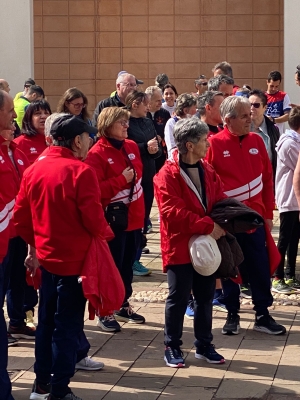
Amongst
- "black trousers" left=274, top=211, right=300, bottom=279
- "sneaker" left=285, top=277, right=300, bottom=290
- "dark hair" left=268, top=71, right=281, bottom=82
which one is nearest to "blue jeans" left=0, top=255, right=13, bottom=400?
"black trousers" left=274, top=211, right=300, bottom=279

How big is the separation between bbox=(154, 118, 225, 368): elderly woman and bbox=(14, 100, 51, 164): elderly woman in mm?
1312

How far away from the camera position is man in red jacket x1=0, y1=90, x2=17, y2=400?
18.0 feet

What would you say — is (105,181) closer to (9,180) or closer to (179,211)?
(179,211)

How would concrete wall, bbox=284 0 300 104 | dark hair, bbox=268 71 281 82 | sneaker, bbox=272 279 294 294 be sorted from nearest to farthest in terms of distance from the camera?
sneaker, bbox=272 279 294 294 < dark hair, bbox=268 71 281 82 < concrete wall, bbox=284 0 300 104

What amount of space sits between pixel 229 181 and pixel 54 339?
2295mm

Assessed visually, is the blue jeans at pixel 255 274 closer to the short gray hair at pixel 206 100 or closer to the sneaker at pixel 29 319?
the short gray hair at pixel 206 100

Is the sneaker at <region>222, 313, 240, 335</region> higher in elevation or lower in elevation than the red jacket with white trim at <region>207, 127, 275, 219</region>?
lower

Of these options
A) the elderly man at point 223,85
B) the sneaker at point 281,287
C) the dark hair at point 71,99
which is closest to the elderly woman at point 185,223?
the dark hair at point 71,99

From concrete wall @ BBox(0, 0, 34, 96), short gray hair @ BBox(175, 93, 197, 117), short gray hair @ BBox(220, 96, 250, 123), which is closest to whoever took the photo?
short gray hair @ BBox(220, 96, 250, 123)

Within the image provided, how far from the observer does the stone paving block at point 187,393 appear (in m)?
5.92

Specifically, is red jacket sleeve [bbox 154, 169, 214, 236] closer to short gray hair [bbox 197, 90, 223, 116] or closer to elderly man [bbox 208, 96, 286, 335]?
elderly man [bbox 208, 96, 286, 335]

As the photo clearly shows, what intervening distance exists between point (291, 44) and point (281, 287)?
975cm

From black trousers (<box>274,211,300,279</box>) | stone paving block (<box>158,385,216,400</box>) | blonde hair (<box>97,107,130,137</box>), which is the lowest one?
stone paving block (<box>158,385,216,400</box>)

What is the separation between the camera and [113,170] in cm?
740
